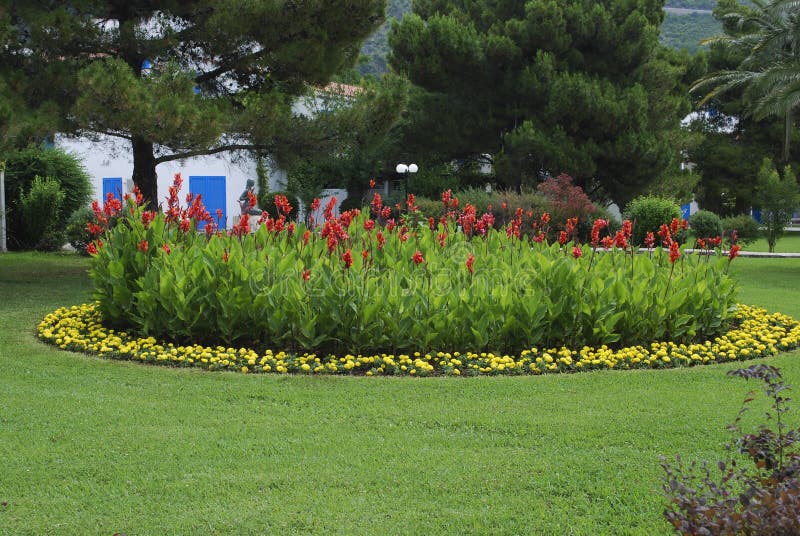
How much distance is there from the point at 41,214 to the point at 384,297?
14.0 metres

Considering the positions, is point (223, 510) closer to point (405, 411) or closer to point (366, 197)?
point (405, 411)

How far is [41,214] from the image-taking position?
18141 millimetres

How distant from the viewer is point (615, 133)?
81.3 feet

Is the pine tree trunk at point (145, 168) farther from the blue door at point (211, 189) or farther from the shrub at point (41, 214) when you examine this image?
the blue door at point (211, 189)

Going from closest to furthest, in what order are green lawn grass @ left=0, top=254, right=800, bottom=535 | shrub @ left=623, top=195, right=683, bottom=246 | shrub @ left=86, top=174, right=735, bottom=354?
1. green lawn grass @ left=0, top=254, right=800, bottom=535
2. shrub @ left=86, top=174, right=735, bottom=354
3. shrub @ left=623, top=195, right=683, bottom=246

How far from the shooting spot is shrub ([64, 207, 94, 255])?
17.0 metres

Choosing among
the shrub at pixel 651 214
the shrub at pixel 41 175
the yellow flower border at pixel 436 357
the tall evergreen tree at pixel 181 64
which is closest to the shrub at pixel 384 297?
the yellow flower border at pixel 436 357

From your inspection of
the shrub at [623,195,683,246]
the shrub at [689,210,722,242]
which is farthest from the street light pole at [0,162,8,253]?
the shrub at [689,210,722,242]

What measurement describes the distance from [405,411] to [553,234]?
15110 mm

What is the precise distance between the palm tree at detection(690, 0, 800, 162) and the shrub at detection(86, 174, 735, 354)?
408 inches

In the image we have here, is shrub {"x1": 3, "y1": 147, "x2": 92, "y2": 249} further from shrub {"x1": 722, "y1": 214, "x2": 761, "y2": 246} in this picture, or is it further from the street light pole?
shrub {"x1": 722, "y1": 214, "x2": 761, "y2": 246}

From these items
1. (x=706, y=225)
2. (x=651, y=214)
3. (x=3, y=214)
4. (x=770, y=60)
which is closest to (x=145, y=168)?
(x=3, y=214)

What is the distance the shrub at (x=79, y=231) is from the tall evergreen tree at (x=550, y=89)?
1164 centimetres

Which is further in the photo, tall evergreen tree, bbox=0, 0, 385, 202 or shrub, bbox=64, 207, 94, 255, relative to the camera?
shrub, bbox=64, 207, 94, 255
